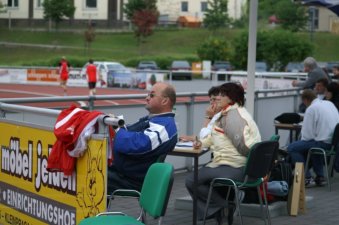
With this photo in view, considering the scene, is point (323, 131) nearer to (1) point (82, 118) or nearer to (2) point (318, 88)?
(2) point (318, 88)

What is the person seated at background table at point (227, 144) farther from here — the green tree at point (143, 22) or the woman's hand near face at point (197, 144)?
the green tree at point (143, 22)

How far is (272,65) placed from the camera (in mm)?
65750

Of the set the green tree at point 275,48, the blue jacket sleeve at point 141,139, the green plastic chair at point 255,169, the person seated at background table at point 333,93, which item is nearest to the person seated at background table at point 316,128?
the person seated at background table at point 333,93

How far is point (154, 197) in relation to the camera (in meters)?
5.84

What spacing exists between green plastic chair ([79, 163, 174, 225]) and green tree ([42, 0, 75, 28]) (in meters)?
83.9

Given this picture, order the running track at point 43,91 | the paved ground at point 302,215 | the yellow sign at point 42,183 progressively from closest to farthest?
1. the yellow sign at point 42,183
2. the paved ground at point 302,215
3. the running track at point 43,91

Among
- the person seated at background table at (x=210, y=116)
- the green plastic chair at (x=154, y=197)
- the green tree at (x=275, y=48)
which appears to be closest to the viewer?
the green plastic chair at (x=154, y=197)

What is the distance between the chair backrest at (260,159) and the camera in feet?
26.5

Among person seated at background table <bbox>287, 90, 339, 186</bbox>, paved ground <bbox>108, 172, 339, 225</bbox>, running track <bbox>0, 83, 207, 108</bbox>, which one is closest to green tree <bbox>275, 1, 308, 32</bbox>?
running track <bbox>0, 83, 207, 108</bbox>

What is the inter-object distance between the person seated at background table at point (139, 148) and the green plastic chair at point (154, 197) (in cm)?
85

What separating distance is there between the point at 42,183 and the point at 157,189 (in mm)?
1764

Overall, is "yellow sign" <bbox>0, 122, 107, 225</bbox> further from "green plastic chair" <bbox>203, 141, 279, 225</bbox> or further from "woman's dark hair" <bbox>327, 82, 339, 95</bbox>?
"woman's dark hair" <bbox>327, 82, 339, 95</bbox>

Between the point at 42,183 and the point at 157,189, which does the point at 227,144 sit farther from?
the point at 157,189

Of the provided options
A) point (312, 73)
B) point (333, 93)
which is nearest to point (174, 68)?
point (312, 73)
